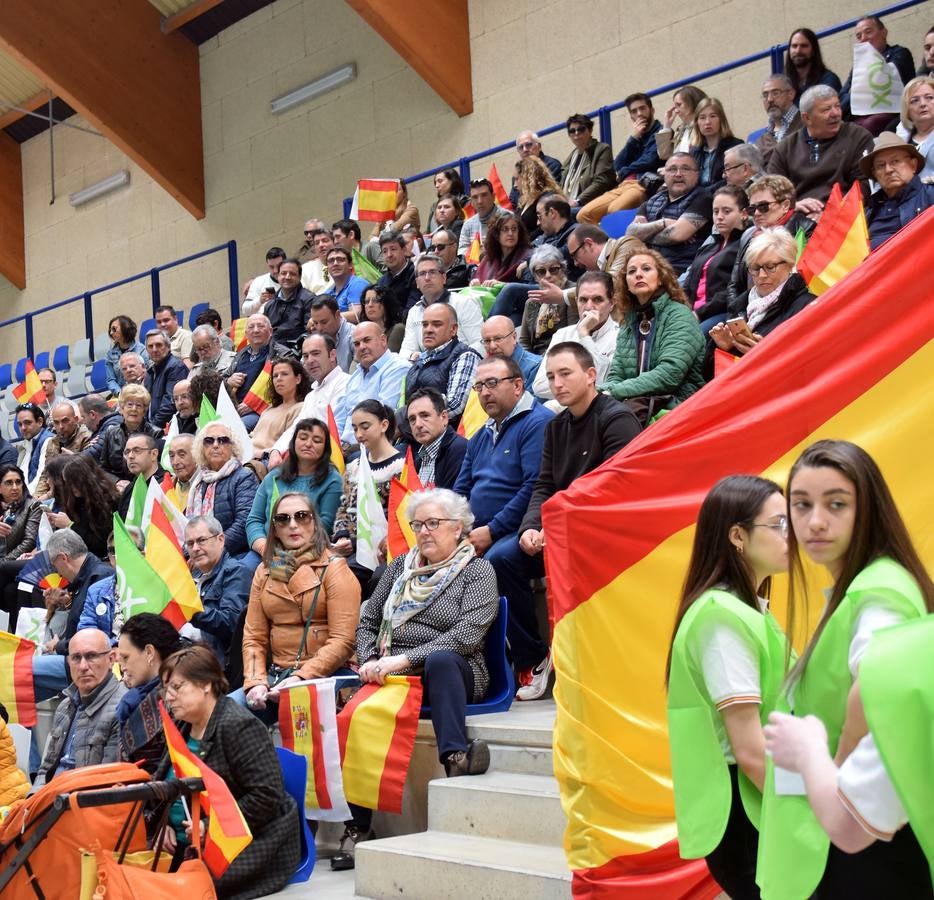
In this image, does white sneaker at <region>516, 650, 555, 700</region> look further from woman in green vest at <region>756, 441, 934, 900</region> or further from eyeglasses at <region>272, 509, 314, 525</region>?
woman in green vest at <region>756, 441, 934, 900</region>

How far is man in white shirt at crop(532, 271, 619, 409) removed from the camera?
613 cm

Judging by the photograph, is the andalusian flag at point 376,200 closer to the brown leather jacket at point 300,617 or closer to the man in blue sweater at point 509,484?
the man in blue sweater at point 509,484

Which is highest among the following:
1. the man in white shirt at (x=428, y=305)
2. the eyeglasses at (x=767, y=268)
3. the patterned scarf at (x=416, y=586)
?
the man in white shirt at (x=428, y=305)

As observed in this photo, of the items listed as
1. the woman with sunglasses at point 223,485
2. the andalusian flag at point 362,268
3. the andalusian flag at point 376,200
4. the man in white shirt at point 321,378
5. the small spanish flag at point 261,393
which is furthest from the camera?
the andalusian flag at point 376,200

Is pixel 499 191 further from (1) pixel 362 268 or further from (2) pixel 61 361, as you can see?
(2) pixel 61 361

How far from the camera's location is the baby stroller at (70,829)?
3.62m

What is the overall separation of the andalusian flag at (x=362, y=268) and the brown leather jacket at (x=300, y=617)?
543 cm

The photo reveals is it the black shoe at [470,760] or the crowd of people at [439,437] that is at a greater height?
the crowd of people at [439,437]

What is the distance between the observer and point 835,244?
5531mm

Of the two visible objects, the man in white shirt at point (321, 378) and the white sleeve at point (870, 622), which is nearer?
the white sleeve at point (870, 622)

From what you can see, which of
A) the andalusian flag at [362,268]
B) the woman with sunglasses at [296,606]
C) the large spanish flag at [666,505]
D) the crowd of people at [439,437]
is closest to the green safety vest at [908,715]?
the crowd of people at [439,437]

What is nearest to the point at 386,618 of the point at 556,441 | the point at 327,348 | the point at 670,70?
the point at 556,441

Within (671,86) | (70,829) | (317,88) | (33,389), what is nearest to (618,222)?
(671,86)

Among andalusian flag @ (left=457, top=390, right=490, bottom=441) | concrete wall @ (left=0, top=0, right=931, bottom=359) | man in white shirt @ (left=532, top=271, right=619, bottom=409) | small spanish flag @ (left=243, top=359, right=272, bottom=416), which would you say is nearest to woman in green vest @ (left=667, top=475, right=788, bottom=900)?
man in white shirt @ (left=532, top=271, right=619, bottom=409)
